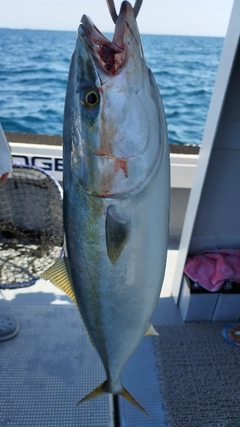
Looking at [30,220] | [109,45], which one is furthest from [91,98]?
[30,220]

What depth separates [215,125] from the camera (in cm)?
201

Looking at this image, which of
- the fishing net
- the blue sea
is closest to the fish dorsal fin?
the fishing net

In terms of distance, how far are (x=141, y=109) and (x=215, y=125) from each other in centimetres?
139

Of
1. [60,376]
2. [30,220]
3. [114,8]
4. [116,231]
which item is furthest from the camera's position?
[30,220]

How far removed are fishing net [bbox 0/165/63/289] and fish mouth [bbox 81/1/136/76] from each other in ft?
7.47

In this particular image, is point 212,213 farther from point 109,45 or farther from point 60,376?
point 109,45

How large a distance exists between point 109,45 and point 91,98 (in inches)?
4.4

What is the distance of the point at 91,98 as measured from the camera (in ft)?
2.48

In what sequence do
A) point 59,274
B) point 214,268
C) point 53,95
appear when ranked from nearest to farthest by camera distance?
point 59,274
point 214,268
point 53,95

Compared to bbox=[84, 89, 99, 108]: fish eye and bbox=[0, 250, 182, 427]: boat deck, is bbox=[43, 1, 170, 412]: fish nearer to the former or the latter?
bbox=[84, 89, 99, 108]: fish eye

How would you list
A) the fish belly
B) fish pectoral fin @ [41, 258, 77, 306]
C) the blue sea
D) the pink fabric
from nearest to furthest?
the fish belly → fish pectoral fin @ [41, 258, 77, 306] → the pink fabric → the blue sea

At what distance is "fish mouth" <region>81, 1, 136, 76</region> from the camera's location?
2.23ft

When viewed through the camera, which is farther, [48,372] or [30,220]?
[30,220]

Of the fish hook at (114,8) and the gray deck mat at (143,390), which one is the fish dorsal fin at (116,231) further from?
the gray deck mat at (143,390)
